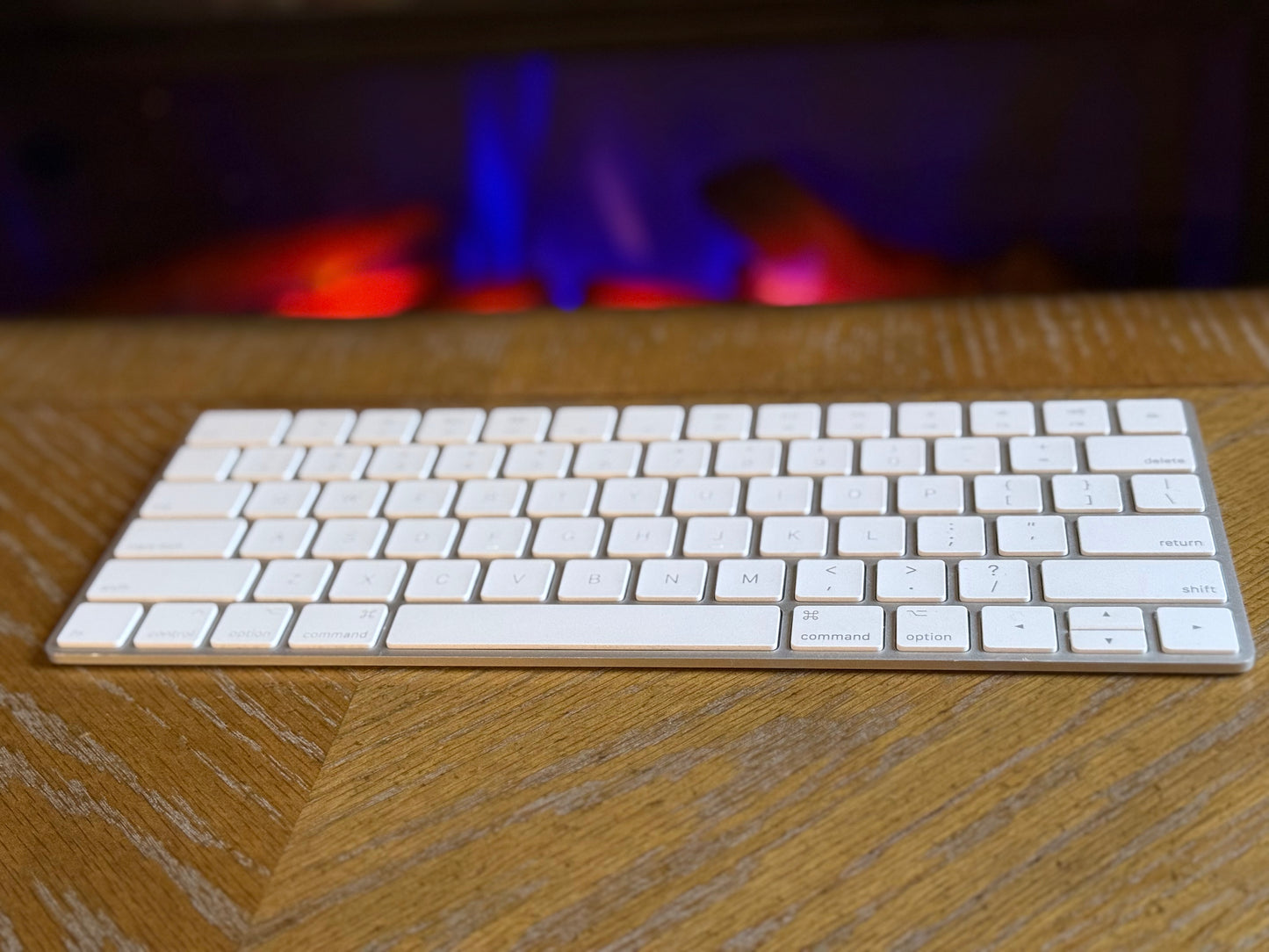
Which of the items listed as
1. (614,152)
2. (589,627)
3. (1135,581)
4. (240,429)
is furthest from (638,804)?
(614,152)

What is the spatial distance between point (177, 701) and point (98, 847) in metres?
0.06

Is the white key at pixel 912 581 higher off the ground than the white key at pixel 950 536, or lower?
lower

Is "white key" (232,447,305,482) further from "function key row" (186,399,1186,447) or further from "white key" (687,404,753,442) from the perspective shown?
"white key" (687,404,753,442)

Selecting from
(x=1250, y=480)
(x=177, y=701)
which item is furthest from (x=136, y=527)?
(x=1250, y=480)

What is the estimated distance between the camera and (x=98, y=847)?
0.34 m

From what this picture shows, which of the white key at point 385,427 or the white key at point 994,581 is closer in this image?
the white key at point 994,581

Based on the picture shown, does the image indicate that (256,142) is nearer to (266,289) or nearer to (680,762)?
(266,289)

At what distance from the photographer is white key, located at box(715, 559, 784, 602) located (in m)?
0.37

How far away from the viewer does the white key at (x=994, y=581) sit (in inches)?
14.0

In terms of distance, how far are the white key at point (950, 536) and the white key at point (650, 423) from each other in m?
0.12

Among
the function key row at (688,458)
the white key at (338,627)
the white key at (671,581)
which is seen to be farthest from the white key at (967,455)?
the white key at (338,627)

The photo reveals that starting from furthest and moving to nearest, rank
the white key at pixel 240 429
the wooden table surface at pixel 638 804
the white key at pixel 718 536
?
1. the white key at pixel 240 429
2. the white key at pixel 718 536
3. the wooden table surface at pixel 638 804

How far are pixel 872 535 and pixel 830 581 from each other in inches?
1.1

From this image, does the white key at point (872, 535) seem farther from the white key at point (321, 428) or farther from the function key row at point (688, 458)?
the white key at point (321, 428)
